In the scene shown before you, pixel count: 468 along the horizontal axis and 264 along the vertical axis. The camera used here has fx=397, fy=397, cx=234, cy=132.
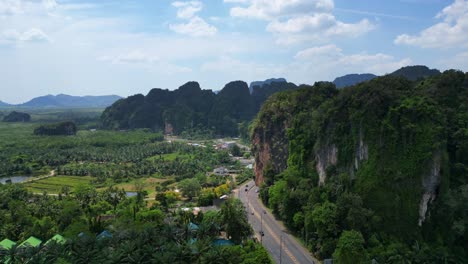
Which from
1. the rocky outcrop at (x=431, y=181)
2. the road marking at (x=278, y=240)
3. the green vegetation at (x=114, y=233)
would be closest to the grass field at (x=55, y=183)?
the green vegetation at (x=114, y=233)

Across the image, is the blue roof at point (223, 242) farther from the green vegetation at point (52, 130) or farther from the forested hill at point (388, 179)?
the green vegetation at point (52, 130)

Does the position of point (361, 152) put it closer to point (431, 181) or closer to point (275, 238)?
point (431, 181)

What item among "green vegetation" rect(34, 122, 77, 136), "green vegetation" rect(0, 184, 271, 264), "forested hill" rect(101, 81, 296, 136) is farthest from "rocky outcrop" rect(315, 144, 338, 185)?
"green vegetation" rect(34, 122, 77, 136)

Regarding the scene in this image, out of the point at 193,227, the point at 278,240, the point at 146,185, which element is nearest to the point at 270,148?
the point at 278,240

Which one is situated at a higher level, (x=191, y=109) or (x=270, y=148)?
(x=191, y=109)

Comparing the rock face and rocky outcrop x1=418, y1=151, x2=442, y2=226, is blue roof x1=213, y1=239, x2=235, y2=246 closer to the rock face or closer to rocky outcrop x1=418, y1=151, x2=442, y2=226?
the rock face
